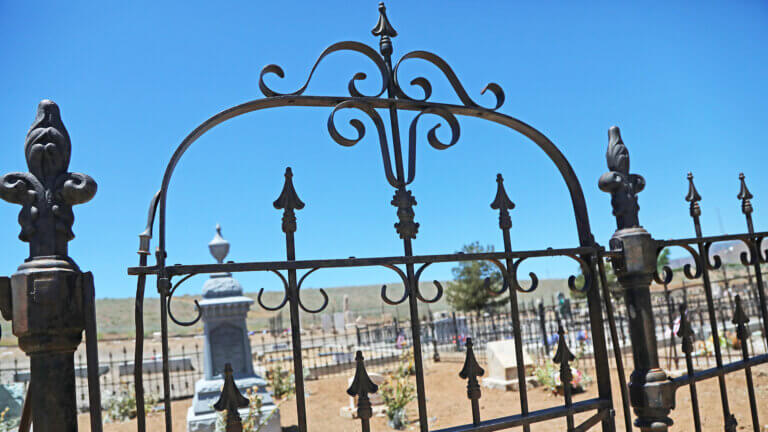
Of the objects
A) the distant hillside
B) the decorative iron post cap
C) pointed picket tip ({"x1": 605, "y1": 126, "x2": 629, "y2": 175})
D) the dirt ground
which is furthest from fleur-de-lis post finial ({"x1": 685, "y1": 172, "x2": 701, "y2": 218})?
the distant hillside

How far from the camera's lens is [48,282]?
1382mm

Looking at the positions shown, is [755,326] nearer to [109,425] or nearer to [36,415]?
[109,425]

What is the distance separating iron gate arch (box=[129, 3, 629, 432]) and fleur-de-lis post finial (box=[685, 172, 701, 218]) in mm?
815

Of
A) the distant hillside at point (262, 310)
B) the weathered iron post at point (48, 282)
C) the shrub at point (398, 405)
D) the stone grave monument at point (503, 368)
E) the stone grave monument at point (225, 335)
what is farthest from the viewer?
the distant hillside at point (262, 310)

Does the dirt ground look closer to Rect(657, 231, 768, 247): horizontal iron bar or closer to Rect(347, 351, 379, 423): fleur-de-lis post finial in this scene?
Rect(657, 231, 768, 247): horizontal iron bar

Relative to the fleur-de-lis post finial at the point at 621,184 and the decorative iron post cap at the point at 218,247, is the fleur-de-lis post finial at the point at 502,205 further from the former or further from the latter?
the decorative iron post cap at the point at 218,247

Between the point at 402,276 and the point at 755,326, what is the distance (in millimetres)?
14284

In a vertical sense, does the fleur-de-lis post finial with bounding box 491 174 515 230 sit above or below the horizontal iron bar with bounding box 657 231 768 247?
above

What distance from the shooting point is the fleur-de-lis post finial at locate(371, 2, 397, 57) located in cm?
207

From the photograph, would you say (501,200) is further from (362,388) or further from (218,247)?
(218,247)

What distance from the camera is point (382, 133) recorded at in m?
1.99

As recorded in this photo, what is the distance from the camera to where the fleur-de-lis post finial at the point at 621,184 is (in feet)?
7.66

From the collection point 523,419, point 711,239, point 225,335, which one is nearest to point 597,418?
point 523,419

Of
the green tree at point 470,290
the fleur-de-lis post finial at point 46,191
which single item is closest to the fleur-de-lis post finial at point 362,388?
the fleur-de-lis post finial at point 46,191
